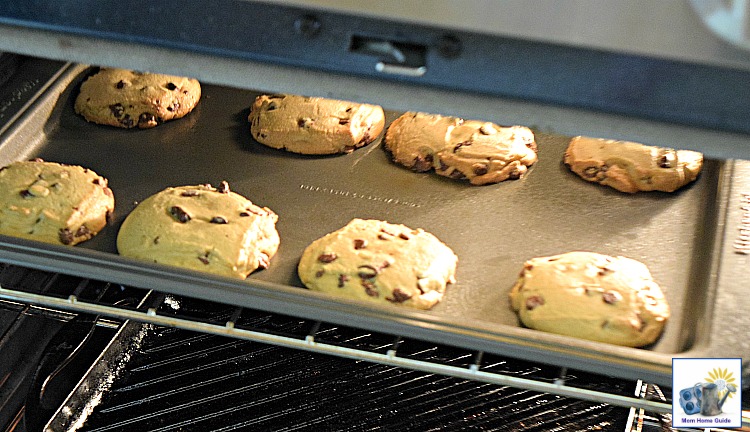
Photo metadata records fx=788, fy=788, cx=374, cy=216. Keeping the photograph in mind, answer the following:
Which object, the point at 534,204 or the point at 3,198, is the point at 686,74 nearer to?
the point at 534,204

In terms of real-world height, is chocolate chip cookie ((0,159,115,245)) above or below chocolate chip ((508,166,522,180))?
below

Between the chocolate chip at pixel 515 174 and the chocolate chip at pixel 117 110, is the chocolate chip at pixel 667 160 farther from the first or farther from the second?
the chocolate chip at pixel 117 110

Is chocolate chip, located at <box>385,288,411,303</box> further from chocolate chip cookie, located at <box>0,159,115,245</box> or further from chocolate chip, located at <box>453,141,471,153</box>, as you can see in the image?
chocolate chip cookie, located at <box>0,159,115,245</box>

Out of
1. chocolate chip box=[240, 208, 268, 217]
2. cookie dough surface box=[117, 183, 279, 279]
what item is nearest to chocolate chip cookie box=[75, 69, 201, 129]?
cookie dough surface box=[117, 183, 279, 279]

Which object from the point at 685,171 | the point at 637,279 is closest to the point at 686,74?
the point at 637,279

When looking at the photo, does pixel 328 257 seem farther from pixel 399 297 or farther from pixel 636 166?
pixel 636 166

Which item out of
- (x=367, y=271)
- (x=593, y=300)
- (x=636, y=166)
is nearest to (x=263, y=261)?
(x=367, y=271)

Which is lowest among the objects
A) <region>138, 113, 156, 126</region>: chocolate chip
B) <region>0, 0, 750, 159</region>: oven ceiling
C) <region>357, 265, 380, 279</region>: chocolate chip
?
<region>357, 265, 380, 279</region>: chocolate chip
